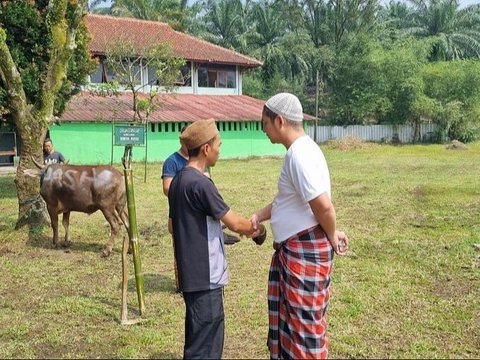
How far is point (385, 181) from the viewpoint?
1551 centimetres

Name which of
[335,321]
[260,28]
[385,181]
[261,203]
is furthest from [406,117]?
[335,321]

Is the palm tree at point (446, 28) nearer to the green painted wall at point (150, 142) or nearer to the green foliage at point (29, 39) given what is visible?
the green painted wall at point (150, 142)

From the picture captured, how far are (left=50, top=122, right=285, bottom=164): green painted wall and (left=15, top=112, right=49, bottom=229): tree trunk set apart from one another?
44.8 feet

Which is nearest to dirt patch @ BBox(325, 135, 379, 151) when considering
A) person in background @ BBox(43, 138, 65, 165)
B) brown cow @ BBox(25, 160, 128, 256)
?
person in background @ BBox(43, 138, 65, 165)

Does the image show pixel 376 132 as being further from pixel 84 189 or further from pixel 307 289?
pixel 307 289

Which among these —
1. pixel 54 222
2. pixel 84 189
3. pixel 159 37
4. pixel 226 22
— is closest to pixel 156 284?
pixel 84 189

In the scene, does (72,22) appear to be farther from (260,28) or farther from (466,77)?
(260,28)

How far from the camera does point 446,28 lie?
144 ft

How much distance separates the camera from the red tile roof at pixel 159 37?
26573 millimetres

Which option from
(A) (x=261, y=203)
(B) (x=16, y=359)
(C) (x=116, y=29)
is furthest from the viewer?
(C) (x=116, y=29)

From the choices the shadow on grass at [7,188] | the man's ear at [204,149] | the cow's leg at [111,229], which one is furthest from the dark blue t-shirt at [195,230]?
the shadow on grass at [7,188]

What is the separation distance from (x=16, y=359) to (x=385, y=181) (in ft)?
41.7

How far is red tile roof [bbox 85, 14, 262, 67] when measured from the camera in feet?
87.2

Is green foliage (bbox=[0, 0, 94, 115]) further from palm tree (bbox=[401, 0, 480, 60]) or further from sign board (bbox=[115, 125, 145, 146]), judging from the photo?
palm tree (bbox=[401, 0, 480, 60])
